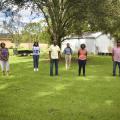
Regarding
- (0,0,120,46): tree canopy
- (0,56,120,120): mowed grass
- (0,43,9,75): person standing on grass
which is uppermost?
(0,0,120,46): tree canopy

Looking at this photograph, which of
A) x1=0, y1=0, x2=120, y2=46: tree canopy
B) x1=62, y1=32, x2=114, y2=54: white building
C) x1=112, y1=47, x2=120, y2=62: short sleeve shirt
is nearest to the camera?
x1=112, y1=47, x2=120, y2=62: short sleeve shirt

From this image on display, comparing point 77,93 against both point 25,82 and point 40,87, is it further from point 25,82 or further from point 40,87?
point 25,82

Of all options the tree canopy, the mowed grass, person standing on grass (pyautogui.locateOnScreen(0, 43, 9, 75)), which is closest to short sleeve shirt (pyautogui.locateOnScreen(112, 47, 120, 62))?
the mowed grass

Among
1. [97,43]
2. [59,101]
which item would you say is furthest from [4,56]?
[97,43]

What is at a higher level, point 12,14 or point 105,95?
point 12,14

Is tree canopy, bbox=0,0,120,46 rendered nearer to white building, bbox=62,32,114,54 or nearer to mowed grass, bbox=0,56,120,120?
mowed grass, bbox=0,56,120,120

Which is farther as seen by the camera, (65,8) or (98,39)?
(98,39)

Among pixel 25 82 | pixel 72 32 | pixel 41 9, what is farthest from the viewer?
pixel 72 32

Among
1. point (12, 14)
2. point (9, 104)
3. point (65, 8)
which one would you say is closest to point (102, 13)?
point (65, 8)

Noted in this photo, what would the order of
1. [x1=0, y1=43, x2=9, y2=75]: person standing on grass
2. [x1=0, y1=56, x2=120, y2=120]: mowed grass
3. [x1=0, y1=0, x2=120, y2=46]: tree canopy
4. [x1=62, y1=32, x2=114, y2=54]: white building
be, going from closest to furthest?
[x1=0, y1=56, x2=120, y2=120]: mowed grass < [x1=0, y1=43, x2=9, y2=75]: person standing on grass < [x1=0, y1=0, x2=120, y2=46]: tree canopy < [x1=62, y1=32, x2=114, y2=54]: white building

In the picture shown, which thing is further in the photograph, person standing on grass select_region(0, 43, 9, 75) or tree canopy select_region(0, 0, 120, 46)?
tree canopy select_region(0, 0, 120, 46)

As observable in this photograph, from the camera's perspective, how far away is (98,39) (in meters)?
68.2

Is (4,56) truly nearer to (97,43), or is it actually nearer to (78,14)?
(78,14)

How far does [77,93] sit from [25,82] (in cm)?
458
